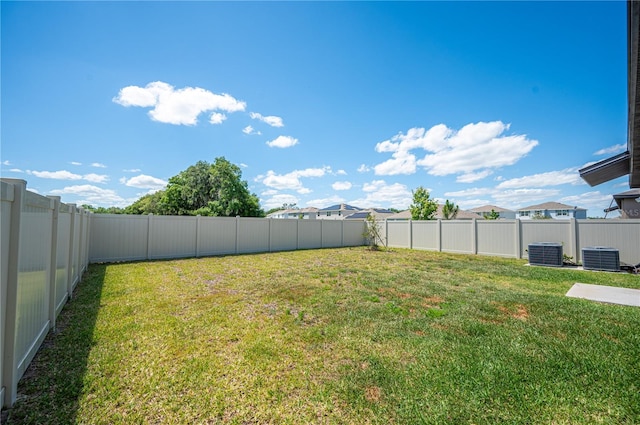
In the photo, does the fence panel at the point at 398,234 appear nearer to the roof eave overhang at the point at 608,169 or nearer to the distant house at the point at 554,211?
the roof eave overhang at the point at 608,169

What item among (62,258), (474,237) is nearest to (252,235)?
(62,258)

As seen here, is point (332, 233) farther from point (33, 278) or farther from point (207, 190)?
point (207, 190)

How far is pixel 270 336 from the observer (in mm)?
3217

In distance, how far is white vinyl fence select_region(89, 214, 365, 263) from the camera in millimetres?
8875

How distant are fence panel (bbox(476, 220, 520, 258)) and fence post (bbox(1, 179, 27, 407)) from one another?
13.8m

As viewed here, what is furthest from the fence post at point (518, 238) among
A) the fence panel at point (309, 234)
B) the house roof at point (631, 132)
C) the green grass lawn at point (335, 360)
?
the fence panel at point (309, 234)

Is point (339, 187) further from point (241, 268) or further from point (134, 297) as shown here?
point (134, 297)

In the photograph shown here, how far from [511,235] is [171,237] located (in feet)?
46.2

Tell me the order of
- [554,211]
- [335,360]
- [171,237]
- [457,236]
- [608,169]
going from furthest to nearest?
[554,211] < [457,236] < [171,237] < [608,169] < [335,360]

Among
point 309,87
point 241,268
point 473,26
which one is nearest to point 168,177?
point 309,87

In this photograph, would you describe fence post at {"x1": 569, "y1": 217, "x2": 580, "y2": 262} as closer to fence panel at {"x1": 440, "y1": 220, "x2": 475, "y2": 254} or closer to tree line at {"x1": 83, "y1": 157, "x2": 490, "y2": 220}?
fence panel at {"x1": 440, "y1": 220, "x2": 475, "y2": 254}

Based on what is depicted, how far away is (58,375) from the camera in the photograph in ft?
7.65

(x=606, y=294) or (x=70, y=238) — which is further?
(x=606, y=294)

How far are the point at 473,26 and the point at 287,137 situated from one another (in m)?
12.1
